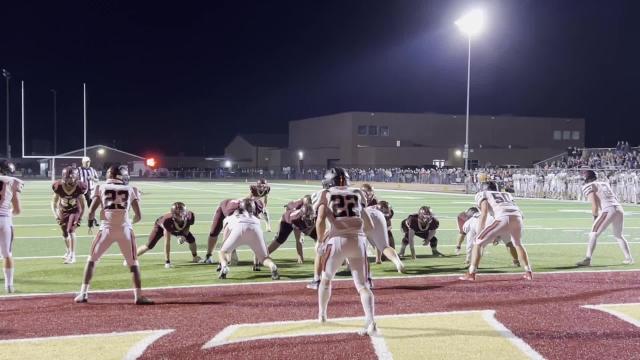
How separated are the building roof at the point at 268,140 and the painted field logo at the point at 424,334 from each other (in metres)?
74.8

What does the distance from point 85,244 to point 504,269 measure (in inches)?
360

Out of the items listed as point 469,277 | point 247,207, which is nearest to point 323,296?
point 247,207

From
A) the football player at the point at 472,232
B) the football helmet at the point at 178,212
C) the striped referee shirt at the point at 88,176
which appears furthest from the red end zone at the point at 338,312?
the striped referee shirt at the point at 88,176

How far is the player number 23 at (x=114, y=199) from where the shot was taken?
7.50 m

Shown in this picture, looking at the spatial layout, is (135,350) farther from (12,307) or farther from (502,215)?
(502,215)

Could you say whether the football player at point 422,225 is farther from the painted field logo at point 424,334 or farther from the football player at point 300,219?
the painted field logo at point 424,334

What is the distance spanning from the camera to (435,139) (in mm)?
64688

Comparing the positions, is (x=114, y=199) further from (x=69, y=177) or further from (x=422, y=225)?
(x=422, y=225)

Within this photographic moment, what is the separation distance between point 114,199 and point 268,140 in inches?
2998

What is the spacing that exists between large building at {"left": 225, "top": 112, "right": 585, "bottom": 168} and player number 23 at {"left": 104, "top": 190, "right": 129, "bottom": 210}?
54.8m

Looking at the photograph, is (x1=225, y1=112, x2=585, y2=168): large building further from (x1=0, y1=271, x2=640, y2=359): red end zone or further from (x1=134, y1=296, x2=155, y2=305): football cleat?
(x1=134, y1=296, x2=155, y2=305): football cleat

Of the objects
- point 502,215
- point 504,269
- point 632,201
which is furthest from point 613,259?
point 632,201

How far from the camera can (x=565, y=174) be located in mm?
32875

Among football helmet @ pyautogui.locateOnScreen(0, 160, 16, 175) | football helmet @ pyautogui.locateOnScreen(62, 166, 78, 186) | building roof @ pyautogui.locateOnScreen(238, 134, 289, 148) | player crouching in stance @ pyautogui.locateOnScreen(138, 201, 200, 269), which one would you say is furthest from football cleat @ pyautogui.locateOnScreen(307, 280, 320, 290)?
building roof @ pyautogui.locateOnScreen(238, 134, 289, 148)
